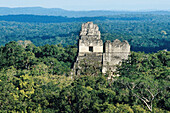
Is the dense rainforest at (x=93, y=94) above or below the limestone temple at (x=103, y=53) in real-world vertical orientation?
below

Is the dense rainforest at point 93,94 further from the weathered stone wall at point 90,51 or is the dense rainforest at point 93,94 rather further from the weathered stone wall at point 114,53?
the weathered stone wall at point 90,51

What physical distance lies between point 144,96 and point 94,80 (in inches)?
221

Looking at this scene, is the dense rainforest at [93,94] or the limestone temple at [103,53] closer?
the dense rainforest at [93,94]

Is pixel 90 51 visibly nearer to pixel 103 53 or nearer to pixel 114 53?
pixel 103 53

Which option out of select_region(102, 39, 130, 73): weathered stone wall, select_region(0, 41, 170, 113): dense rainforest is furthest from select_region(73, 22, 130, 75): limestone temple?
select_region(0, 41, 170, 113): dense rainforest

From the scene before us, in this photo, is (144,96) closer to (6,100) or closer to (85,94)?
(85,94)

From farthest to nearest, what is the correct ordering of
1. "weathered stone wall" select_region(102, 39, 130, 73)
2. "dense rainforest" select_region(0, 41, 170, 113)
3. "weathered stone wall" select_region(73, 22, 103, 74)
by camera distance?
"weathered stone wall" select_region(102, 39, 130, 73)
"weathered stone wall" select_region(73, 22, 103, 74)
"dense rainforest" select_region(0, 41, 170, 113)

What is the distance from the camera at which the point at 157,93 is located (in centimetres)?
2239

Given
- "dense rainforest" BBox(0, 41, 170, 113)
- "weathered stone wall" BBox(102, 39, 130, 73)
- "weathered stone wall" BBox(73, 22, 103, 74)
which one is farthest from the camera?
"weathered stone wall" BBox(102, 39, 130, 73)

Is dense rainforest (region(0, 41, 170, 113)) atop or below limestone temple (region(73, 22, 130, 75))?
below

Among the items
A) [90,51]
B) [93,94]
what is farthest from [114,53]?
[93,94]

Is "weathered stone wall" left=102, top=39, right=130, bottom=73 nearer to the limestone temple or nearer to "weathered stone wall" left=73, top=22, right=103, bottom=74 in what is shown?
the limestone temple

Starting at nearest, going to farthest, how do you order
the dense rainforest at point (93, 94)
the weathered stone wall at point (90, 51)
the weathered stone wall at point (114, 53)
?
A: the dense rainforest at point (93, 94), the weathered stone wall at point (90, 51), the weathered stone wall at point (114, 53)

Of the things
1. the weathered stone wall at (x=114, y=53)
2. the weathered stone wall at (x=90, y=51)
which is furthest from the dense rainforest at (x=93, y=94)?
the weathered stone wall at (x=90, y=51)
